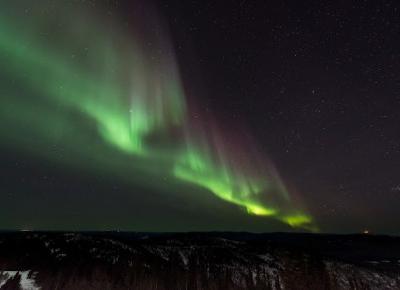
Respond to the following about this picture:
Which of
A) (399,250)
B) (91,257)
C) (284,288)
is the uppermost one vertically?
(399,250)

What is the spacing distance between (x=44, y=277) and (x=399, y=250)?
27.5 m

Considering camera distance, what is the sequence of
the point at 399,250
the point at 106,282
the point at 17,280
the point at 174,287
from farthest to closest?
the point at 399,250
the point at 174,287
the point at 106,282
the point at 17,280

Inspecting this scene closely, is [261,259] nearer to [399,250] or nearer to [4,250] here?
[4,250]

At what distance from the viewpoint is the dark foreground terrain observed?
10984 millimetres

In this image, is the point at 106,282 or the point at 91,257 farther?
the point at 91,257

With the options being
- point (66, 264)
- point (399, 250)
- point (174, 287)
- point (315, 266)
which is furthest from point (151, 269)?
point (399, 250)

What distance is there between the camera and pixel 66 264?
1162cm

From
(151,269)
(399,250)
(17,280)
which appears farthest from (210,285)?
(399,250)

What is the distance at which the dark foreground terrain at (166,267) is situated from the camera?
1098 cm

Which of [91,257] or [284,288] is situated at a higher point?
[91,257]

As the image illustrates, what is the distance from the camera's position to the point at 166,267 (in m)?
12.6

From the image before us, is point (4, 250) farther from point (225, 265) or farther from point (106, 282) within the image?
point (225, 265)

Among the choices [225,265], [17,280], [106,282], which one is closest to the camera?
[17,280]

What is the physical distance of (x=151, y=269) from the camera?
1237cm
